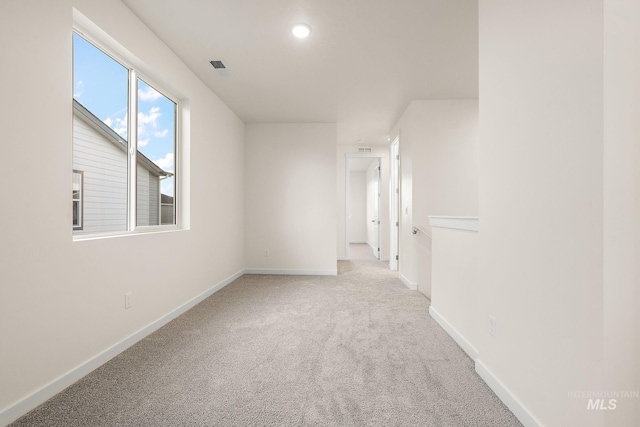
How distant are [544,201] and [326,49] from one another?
2.32 meters

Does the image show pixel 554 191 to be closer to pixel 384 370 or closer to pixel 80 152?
pixel 384 370

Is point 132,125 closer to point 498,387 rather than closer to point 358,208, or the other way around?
point 498,387

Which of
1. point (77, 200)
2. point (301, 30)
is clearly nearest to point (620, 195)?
point (301, 30)

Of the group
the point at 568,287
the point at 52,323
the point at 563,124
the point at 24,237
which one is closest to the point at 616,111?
the point at 563,124

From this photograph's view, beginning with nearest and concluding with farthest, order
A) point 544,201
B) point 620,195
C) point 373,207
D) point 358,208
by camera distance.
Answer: point 620,195 < point 544,201 < point 373,207 < point 358,208

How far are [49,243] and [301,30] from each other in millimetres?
2337

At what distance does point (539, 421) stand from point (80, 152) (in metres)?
3.01

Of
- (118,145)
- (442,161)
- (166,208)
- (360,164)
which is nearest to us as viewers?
(118,145)

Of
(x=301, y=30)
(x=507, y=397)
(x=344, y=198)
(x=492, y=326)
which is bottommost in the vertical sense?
(x=507, y=397)

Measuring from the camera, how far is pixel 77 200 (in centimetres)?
189

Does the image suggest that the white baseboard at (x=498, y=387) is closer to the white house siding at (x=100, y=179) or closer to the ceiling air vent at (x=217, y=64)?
the white house siding at (x=100, y=179)

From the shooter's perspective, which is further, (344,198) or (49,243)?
(344,198)

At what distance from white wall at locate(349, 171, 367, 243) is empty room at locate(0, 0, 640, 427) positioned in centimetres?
711

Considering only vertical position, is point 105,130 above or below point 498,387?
above
